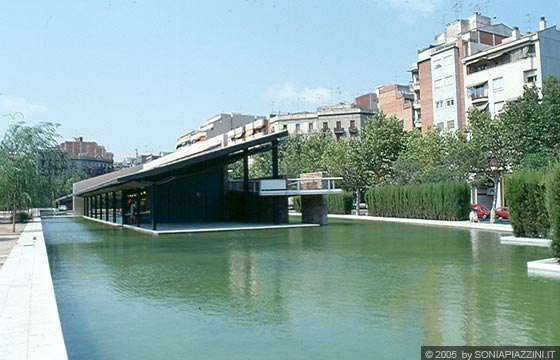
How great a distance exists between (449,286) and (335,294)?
7.20 ft

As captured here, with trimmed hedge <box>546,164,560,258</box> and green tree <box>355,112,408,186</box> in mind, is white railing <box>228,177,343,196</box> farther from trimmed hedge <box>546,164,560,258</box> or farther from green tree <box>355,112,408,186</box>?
green tree <box>355,112,408,186</box>

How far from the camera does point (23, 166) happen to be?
2864 cm

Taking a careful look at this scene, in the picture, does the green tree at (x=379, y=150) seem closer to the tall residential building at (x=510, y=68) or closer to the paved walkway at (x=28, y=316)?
the tall residential building at (x=510, y=68)

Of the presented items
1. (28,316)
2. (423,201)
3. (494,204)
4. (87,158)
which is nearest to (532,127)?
(494,204)

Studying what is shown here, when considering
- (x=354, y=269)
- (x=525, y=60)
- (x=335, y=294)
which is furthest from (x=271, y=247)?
(x=525, y=60)

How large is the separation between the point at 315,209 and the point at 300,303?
20473mm

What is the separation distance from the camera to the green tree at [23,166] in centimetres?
2808

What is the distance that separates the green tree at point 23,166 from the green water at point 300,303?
570 inches

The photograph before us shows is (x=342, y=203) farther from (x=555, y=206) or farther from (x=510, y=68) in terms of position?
(x=555, y=206)

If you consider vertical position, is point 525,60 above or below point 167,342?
above

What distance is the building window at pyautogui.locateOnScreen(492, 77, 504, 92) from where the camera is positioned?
44681mm

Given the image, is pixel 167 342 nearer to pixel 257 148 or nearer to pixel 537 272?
Answer: pixel 537 272

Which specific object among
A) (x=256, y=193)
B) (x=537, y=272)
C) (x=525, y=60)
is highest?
(x=525, y=60)

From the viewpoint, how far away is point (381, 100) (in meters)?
68.6
